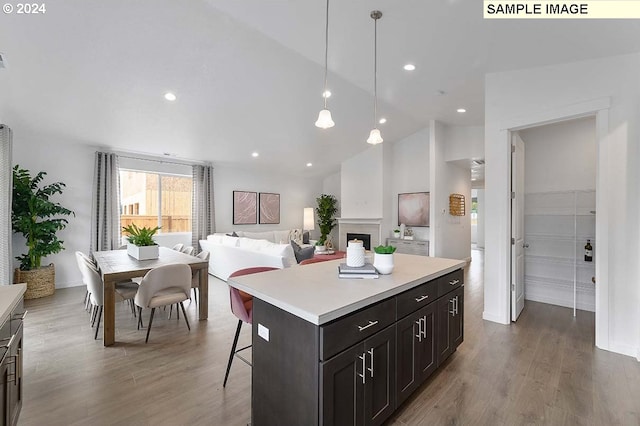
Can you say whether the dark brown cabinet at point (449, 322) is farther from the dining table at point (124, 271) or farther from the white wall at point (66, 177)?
the white wall at point (66, 177)

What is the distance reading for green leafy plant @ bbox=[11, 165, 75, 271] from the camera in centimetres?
419

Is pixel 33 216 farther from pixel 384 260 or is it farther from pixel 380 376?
pixel 380 376

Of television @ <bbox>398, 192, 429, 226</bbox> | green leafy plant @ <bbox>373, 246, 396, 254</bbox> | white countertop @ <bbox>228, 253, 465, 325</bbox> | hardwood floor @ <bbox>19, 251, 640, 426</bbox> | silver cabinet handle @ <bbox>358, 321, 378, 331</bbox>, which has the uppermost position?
television @ <bbox>398, 192, 429, 226</bbox>

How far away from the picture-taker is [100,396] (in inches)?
78.9

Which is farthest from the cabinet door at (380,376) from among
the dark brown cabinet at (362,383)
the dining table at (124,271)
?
the dining table at (124,271)

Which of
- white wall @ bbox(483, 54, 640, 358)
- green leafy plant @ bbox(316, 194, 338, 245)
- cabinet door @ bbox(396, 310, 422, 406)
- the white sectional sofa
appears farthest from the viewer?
green leafy plant @ bbox(316, 194, 338, 245)

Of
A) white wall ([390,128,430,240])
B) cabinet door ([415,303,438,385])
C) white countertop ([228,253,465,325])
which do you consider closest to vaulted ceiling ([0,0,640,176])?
white wall ([390,128,430,240])

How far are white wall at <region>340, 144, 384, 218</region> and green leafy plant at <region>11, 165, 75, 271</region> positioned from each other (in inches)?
238

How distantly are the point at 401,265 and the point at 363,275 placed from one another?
62cm

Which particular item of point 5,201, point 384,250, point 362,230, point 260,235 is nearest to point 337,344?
point 384,250

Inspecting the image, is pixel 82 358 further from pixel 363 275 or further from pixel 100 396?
pixel 363 275

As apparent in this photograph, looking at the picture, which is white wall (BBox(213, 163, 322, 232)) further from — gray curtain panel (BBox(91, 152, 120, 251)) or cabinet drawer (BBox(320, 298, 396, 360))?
cabinet drawer (BBox(320, 298, 396, 360))

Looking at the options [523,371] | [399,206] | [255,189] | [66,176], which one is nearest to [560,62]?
[523,371]

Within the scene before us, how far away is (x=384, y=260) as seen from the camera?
6.48ft
